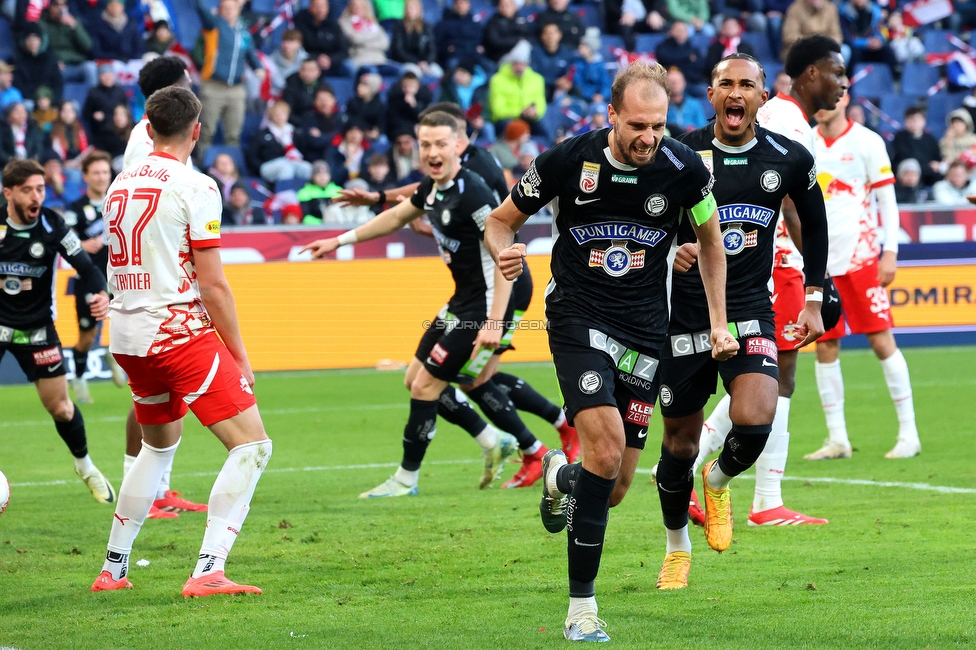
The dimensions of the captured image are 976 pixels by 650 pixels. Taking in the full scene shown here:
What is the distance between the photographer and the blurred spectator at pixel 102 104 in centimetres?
1875

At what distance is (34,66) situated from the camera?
19.4m

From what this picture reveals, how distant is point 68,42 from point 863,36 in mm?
14894

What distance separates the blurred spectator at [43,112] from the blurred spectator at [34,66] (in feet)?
1.32

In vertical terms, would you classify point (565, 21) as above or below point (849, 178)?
above

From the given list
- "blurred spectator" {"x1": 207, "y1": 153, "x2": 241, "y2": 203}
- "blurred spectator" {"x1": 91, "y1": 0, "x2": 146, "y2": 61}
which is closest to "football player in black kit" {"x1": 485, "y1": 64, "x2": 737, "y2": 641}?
"blurred spectator" {"x1": 207, "y1": 153, "x2": 241, "y2": 203}

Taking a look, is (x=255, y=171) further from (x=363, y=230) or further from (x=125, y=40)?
(x=363, y=230)

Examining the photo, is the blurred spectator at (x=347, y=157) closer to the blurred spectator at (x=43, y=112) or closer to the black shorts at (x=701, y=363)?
the blurred spectator at (x=43, y=112)

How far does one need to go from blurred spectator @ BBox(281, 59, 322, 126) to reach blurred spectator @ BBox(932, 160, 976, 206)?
997cm

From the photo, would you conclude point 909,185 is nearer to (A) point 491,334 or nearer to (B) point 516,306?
(B) point 516,306

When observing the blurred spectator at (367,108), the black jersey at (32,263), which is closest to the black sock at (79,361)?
the black jersey at (32,263)

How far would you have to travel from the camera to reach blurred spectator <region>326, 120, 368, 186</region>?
64.5 ft

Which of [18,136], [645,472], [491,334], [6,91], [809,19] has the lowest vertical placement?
[645,472]

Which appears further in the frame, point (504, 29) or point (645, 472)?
point (504, 29)

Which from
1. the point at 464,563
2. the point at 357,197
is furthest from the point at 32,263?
the point at 464,563
